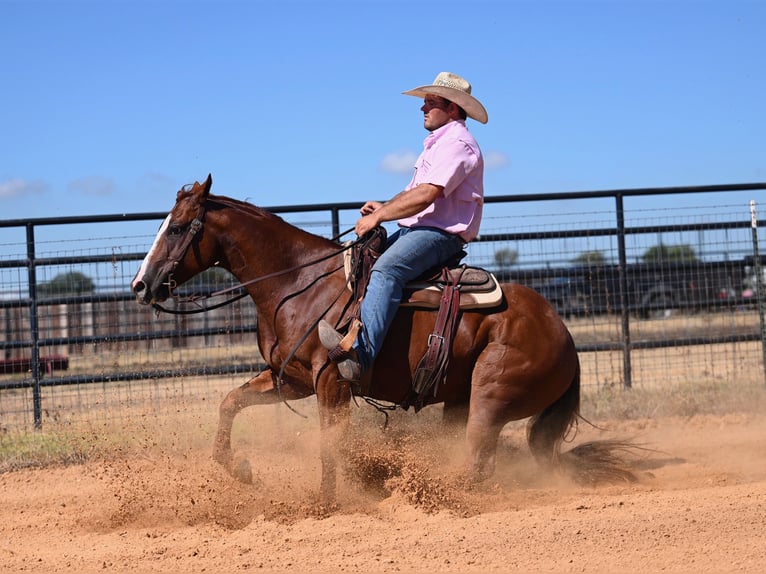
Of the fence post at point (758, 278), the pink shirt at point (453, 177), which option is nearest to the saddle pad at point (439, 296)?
the pink shirt at point (453, 177)

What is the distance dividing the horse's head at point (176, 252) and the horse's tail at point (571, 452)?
269 cm

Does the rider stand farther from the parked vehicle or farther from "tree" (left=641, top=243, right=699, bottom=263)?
"tree" (left=641, top=243, right=699, bottom=263)

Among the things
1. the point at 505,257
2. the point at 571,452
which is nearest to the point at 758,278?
the point at 505,257

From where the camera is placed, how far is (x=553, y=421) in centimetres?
635

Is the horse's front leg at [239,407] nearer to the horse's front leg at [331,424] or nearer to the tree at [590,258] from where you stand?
the horse's front leg at [331,424]

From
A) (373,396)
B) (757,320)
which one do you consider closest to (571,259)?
(757,320)

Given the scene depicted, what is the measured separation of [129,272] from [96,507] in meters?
3.57

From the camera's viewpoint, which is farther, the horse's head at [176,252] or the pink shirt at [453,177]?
the horse's head at [176,252]

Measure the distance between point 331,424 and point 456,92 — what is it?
7.72 feet

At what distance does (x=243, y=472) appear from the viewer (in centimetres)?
607

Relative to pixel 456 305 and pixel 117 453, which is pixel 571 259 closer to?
pixel 456 305

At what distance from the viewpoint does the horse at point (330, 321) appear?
5.83 meters

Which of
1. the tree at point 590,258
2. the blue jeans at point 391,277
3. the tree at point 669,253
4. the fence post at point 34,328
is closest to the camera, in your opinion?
the blue jeans at point 391,277

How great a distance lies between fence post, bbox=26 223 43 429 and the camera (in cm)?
888
